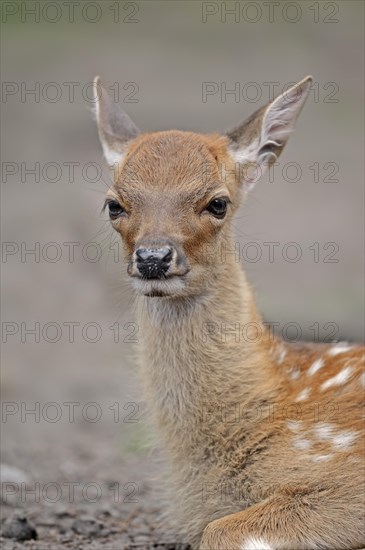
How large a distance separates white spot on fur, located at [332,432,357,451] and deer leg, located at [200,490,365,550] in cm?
28

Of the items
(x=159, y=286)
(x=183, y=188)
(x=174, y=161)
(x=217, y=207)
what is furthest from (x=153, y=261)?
(x=174, y=161)

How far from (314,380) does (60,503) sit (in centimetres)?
224

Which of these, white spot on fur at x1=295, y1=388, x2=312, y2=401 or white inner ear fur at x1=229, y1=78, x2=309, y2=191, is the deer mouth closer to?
white spot on fur at x1=295, y1=388, x2=312, y2=401

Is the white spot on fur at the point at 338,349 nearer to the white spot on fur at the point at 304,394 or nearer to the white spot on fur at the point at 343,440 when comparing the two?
the white spot on fur at the point at 304,394

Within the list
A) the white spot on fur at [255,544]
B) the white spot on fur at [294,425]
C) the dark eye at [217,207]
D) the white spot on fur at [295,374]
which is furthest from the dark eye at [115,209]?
the white spot on fur at [255,544]

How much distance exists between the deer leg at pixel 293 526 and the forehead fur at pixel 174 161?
70.2 inches

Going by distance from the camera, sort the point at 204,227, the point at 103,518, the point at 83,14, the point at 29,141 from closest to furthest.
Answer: the point at 204,227 < the point at 103,518 < the point at 29,141 < the point at 83,14

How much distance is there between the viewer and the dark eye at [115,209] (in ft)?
23.5

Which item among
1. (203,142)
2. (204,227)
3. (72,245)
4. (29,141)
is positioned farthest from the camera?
(29,141)

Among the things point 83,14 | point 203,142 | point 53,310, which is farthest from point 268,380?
point 83,14

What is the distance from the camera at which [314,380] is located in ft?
24.2

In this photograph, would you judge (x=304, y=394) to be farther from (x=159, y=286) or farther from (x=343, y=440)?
(x=159, y=286)

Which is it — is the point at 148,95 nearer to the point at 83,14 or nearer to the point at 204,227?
the point at 83,14

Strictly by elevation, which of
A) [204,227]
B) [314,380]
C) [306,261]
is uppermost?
[204,227]
